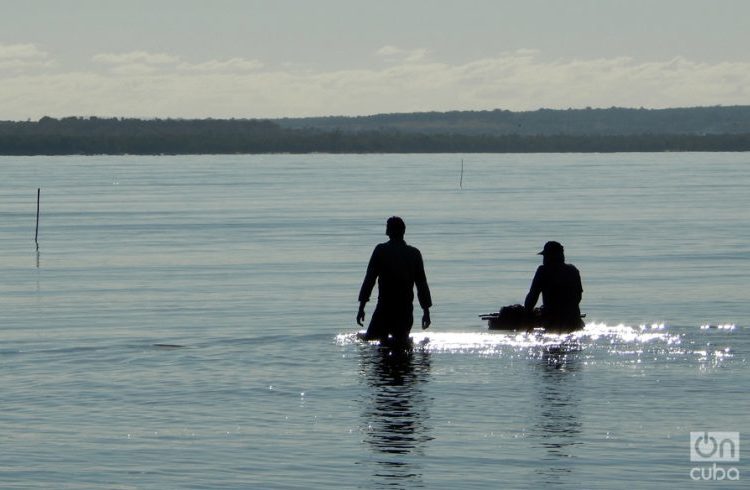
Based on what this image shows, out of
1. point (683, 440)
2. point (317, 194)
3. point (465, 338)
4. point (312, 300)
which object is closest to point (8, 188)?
point (317, 194)

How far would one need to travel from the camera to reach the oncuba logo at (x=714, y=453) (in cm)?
1424

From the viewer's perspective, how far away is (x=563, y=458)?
14.9 m

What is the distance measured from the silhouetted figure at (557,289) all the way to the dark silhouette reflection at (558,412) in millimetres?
404

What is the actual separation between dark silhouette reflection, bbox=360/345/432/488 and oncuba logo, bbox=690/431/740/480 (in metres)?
2.67

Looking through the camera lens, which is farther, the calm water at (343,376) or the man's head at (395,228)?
the man's head at (395,228)

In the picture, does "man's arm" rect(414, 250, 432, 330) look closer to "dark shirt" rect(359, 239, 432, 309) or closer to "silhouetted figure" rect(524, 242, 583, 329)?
"dark shirt" rect(359, 239, 432, 309)

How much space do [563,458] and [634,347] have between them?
8.72 meters

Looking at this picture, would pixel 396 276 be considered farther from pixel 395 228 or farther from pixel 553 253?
pixel 553 253

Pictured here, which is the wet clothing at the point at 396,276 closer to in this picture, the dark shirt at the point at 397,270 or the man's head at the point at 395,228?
the dark shirt at the point at 397,270

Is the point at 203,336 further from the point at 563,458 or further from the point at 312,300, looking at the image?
the point at 563,458

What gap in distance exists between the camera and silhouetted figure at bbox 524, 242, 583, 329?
72.7ft

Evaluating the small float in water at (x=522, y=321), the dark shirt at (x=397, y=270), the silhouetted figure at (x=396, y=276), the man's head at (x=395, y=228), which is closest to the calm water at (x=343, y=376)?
the small float in water at (x=522, y=321)

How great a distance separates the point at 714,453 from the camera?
15094 mm

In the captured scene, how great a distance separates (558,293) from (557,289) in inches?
5.6
